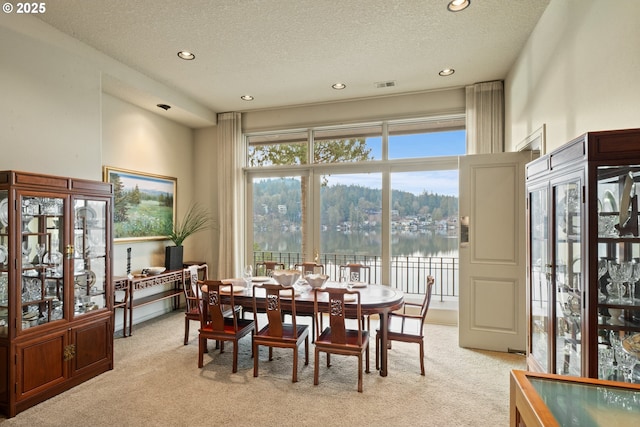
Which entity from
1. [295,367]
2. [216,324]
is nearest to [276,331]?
[295,367]

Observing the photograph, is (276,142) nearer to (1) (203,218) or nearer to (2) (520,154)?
(1) (203,218)

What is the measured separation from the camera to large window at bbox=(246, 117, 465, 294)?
4.73 metres

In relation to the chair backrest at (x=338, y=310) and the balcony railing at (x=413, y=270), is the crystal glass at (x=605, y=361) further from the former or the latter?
the balcony railing at (x=413, y=270)

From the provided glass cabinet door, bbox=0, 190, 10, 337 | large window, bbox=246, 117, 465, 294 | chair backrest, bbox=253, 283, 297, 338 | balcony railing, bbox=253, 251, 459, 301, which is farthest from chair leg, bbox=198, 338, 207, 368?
large window, bbox=246, 117, 465, 294

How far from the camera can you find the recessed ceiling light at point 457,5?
107 inches

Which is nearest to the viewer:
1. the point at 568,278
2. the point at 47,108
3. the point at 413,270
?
the point at 568,278

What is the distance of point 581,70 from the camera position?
2225 millimetres

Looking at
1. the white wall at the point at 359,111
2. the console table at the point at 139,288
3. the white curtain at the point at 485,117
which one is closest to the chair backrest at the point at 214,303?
the console table at the point at 139,288

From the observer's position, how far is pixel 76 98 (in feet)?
10.9

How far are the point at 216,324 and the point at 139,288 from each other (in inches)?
64.5

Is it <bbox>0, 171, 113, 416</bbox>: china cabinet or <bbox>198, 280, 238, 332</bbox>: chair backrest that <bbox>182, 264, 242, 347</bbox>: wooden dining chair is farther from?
<bbox>0, 171, 113, 416</bbox>: china cabinet

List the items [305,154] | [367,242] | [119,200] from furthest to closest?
[305,154] → [367,242] → [119,200]

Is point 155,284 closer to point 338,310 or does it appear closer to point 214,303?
point 214,303

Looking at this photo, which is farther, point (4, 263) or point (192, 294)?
point (192, 294)
